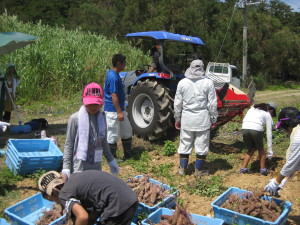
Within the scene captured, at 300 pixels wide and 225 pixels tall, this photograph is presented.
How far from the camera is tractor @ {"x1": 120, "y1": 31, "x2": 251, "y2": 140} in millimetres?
6094

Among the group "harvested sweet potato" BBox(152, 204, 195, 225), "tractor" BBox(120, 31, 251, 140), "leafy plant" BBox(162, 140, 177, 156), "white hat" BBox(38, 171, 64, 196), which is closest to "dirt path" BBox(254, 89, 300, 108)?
"tractor" BBox(120, 31, 251, 140)

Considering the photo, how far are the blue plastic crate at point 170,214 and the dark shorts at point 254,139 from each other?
205cm

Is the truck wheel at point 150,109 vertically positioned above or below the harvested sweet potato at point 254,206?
above

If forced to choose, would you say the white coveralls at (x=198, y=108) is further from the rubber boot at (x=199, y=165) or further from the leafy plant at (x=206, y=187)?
the leafy plant at (x=206, y=187)

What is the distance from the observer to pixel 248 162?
18.2ft

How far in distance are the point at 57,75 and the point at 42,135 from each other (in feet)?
19.9

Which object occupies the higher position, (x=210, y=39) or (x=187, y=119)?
(x=210, y=39)

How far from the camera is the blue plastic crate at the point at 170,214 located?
11.4 feet

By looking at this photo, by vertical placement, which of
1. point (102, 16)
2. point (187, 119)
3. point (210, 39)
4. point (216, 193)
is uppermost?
point (102, 16)

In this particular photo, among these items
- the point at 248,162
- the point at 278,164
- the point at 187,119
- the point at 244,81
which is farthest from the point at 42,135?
the point at 244,81

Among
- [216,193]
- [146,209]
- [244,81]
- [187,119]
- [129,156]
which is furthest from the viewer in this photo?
[244,81]

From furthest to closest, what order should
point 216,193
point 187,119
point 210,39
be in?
1. point 210,39
2. point 187,119
3. point 216,193

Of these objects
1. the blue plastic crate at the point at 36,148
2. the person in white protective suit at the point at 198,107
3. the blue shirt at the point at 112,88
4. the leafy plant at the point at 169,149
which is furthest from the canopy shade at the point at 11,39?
the person in white protective suit at the point at 198,107

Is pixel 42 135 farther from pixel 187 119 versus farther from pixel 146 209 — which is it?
pixel 146 209
